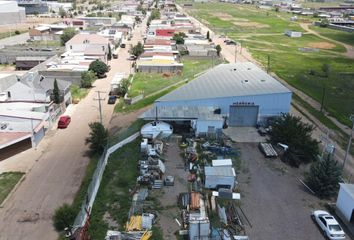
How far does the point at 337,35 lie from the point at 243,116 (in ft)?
284

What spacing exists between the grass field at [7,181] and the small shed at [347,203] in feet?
73.3

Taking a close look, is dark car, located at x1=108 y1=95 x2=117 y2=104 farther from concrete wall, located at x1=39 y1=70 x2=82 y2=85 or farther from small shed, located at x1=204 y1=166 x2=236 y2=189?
small shed, located at x1=204 y1=166 x2=236 y2=189

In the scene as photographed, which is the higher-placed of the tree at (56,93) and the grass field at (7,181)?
the tree at (56,93)

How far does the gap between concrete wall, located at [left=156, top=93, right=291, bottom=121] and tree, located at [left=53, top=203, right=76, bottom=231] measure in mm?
16528

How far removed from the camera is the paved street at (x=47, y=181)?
69.8 feet

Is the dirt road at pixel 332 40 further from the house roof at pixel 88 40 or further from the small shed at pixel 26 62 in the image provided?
the small shed at pixel 26 62

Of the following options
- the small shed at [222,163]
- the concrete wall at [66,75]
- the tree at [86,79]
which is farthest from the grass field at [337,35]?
the small shed at [222,163]

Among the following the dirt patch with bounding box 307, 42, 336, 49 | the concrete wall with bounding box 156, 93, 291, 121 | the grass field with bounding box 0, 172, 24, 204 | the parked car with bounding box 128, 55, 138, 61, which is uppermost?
the concrete wall with bounding box 156, 93, 291, 121

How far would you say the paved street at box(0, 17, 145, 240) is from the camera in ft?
69.8

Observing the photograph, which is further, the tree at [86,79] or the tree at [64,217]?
the tree at [86,79]

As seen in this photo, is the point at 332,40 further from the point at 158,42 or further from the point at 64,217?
the point at 64,217

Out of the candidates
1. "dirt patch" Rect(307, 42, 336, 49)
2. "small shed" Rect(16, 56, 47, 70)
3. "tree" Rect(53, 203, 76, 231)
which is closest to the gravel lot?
"tree" Rect(53, 203, 76, 231)

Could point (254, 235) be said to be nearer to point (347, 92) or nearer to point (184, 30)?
point (347, 92)

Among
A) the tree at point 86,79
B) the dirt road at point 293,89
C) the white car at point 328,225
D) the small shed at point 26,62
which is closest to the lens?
the white car at point 328,225
